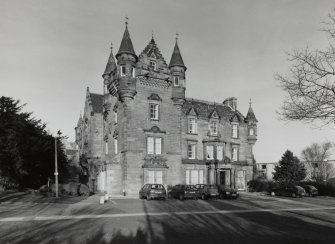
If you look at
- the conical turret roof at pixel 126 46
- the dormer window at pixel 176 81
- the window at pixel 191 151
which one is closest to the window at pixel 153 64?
the conical turret roof at pixel 126 46

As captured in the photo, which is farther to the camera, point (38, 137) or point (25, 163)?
point (38, 137)

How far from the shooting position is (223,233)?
1541cm

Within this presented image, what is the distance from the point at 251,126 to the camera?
161 feet

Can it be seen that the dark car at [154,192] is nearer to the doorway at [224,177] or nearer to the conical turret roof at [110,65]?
the doorway at [224,177]

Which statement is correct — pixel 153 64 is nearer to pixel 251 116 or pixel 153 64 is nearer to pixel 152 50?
pixel 152 50

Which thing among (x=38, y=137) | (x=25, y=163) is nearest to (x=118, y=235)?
(x=25, y=163)

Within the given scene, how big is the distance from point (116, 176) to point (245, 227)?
76.2 ft

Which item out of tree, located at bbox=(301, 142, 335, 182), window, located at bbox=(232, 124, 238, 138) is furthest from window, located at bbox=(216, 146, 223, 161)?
tree, located at bbox=(301, 142, 335, 182)

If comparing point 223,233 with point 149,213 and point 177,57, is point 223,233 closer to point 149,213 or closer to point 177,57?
point 149,213

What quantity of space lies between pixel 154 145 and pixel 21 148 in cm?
1479

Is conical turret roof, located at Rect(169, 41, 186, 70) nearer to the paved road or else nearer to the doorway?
the doorway

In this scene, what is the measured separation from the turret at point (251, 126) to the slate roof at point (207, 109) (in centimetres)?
110

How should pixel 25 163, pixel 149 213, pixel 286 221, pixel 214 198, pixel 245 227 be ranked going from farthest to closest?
pixel 25 163 < pixel 214 198 < pixel 149 213 < pixel 286 221 < pixel 245 227

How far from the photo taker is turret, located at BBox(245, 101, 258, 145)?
48625 mm
